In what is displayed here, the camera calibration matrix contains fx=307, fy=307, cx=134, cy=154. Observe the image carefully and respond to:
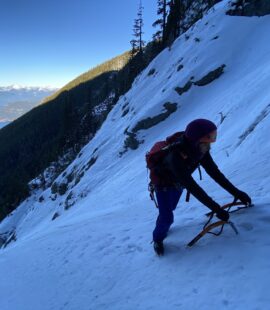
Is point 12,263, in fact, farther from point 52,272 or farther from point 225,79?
point 225,79

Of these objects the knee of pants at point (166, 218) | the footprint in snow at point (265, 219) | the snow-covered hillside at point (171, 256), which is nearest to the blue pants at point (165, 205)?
the knee of pants at point (166, 218)

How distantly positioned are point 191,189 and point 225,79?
2002 centimetres

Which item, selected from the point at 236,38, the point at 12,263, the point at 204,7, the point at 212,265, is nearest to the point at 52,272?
the point at 12,263

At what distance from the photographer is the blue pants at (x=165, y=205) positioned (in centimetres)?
482

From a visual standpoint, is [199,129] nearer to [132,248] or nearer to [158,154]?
[158,154]

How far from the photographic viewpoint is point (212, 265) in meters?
4.29

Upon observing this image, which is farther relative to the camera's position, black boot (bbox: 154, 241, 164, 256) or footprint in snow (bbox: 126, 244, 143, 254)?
footprint in snow (bbox: 126, 244, 143, 254)

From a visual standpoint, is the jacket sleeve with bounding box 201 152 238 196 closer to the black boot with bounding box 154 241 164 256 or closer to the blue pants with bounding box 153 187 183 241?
the blue pants with bounding box 153 187 183 241

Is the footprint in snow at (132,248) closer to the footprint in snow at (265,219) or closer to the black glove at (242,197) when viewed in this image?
the black glove at (242,197)

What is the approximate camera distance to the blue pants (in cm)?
482

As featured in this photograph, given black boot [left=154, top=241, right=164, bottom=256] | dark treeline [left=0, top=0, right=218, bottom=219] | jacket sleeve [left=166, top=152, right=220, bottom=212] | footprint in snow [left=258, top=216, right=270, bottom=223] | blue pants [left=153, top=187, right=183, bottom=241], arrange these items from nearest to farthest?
jacket sleeve [left=166, top=152, right=220, bottom=212], footprint in snow [left=258, top=216, right=270, bottom=223], blue pants [left=153, top=187, right=183, bottom=241], black boot [left=154, top=241, right=164, bottom=256], dark treeline [left=0, top=0, right=218, bottom=219]

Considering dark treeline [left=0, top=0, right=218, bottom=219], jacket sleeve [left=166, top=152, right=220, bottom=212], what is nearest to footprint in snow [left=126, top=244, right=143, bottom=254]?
jacket sleeve [left=166, top=152, right=220, bottom=212]

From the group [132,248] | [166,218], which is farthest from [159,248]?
[132,248]

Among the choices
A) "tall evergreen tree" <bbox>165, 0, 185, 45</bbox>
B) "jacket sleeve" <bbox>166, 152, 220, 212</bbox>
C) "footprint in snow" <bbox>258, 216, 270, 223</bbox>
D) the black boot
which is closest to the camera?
"jacket sleeve" <bbox>166, 152, 220, 212</bbox>
